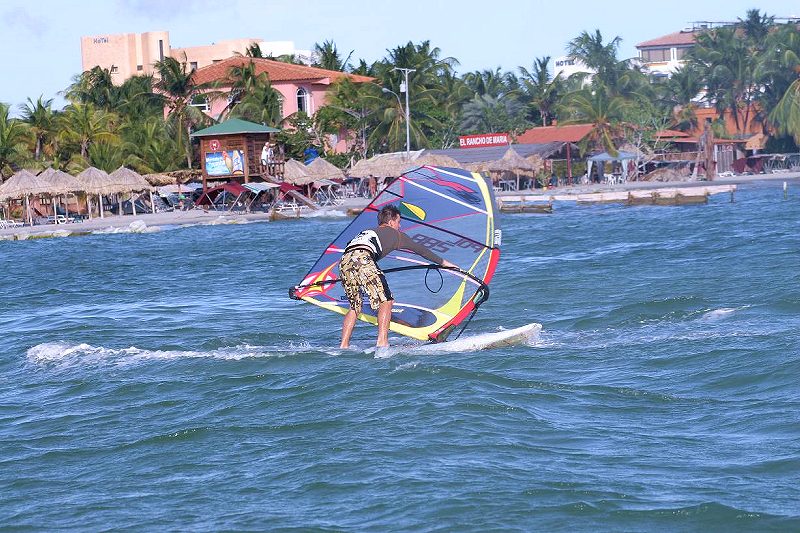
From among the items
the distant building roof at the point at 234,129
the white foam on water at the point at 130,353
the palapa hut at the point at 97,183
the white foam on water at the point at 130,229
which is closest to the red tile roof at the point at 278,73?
the distant building roof at the point at 234,129

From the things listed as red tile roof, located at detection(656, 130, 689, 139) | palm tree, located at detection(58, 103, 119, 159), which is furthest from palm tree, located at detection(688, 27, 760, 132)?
palm tree, located at detection(58, 103, 119, 159)

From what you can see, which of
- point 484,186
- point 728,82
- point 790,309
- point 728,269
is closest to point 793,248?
point 728,269

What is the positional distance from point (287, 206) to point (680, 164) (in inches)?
Result: 1339

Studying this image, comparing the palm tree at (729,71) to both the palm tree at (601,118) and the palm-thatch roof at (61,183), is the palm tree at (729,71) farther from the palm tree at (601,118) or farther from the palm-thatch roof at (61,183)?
the palm-thatch roof at (61,183)

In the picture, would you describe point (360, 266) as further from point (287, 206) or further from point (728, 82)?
point (728, 82)

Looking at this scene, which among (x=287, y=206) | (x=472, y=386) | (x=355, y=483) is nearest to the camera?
(x=355, y=483)

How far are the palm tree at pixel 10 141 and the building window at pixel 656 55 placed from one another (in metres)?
102

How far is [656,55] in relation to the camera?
144 metres

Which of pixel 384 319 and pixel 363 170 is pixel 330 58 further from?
pixel 384 319

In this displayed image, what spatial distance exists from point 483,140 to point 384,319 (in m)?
57.1

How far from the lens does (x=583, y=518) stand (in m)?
7.29

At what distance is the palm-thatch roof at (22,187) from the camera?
4478cm

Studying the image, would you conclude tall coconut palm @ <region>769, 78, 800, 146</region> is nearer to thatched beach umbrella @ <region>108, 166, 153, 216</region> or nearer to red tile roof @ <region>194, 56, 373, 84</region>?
red tile roof @ <region>194, 56, 373, 84</region>

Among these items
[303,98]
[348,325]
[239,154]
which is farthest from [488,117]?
[348,325]
